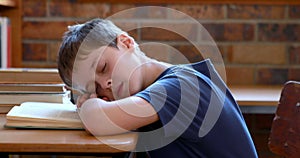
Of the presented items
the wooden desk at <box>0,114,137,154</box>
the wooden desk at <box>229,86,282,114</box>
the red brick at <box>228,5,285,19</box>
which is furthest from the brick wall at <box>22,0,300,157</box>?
the wooden desk at <box>0,114,137,154</box>

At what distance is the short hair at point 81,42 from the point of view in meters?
1.15

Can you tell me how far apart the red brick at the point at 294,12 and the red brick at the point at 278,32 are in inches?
1.5

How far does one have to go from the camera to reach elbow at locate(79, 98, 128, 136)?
1.00 m

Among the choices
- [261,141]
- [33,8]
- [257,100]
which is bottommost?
[261,141]

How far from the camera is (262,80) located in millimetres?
2158

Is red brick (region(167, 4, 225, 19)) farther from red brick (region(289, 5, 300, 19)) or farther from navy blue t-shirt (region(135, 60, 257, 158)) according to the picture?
navy blue t-shirt (region(135, 60, 257, 158))

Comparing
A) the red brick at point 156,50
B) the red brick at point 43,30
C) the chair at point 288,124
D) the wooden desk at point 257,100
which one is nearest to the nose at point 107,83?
the chair at point 288,124

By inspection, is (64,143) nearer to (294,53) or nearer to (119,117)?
(119,117)

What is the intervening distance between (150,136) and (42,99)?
15.0 inches

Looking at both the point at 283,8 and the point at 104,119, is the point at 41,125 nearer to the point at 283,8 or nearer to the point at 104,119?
the point at 104,119

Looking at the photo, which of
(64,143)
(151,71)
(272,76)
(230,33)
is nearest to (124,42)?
(151,71)

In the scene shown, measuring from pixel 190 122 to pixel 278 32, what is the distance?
117 cm

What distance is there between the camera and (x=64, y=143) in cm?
92

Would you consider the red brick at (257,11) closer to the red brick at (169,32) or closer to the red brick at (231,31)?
the red brick at (231,31)
